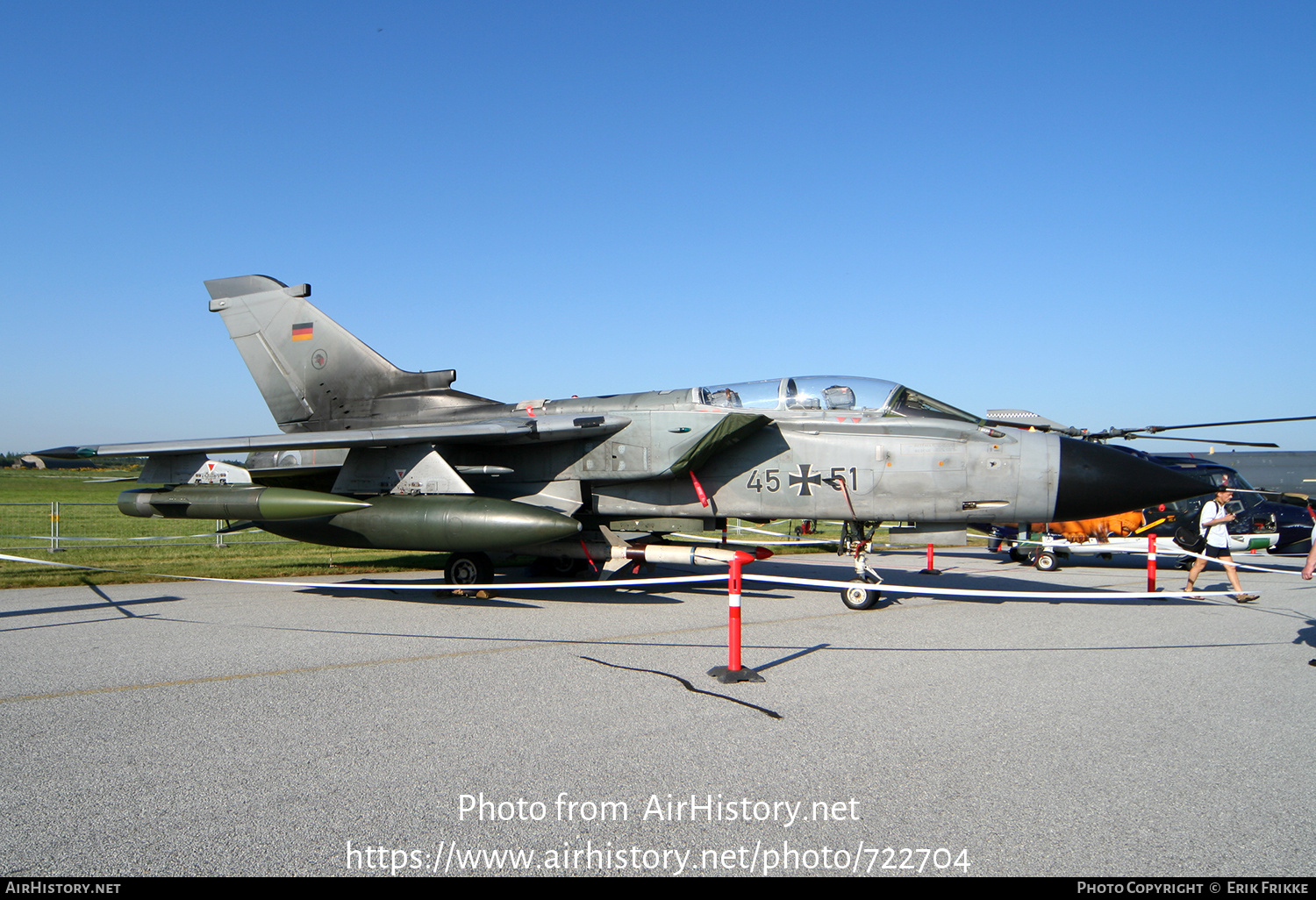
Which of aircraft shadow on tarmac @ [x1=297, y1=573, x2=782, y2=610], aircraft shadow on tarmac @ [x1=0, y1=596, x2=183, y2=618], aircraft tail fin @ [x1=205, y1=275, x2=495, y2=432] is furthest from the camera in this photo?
aircraft tail fin @ [x1=205, y1=275, x2=495, y2=432]

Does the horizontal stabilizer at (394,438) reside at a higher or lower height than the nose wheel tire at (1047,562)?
higher

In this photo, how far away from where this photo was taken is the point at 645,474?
9.85 meters

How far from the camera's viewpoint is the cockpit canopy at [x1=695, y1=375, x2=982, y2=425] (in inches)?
369

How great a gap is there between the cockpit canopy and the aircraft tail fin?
402 cm

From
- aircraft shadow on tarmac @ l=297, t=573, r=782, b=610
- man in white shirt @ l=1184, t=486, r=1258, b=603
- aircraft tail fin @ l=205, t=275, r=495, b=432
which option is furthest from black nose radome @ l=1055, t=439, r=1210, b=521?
aircraft tail fin @ l=205, t=275, r=495, b=432

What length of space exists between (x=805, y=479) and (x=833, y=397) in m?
1.06

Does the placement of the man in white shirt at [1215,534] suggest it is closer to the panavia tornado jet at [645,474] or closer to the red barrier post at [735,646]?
the panavia tornado jet at [645,474]

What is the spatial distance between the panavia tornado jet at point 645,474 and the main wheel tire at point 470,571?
0.02m

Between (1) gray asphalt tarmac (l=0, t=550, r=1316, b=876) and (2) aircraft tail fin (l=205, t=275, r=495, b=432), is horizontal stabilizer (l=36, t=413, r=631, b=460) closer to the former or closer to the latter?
(2) aircraft tail fin (l=205, t=275, r=495, b=432)

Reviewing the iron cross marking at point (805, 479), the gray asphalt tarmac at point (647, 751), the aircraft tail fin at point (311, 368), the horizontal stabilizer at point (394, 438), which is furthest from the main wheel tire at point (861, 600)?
the aircraft tail fin at point (311, 368)

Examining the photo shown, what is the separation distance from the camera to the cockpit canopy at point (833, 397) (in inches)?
369

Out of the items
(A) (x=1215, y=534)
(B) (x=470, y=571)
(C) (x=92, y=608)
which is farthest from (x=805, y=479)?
(C) (x=92, y=608)

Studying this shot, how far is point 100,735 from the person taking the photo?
14.0 ft

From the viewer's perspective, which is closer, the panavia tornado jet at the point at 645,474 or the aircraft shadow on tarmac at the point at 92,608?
the aircraft shadow on tarmac at the point at 92,608
